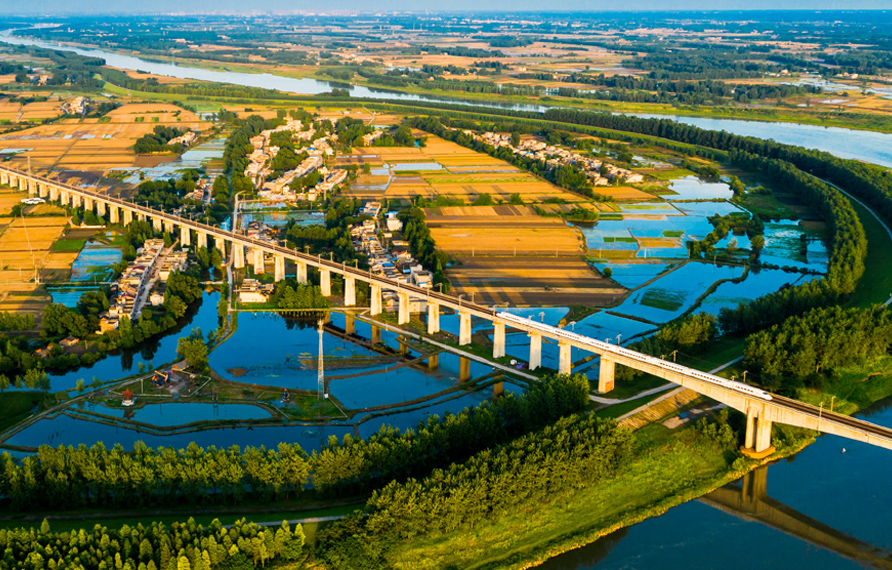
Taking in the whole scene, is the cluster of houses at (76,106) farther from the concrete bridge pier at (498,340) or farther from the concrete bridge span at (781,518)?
the concrete bridge span at (781,518)

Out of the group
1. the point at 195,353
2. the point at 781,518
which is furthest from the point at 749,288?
the point at 195,353

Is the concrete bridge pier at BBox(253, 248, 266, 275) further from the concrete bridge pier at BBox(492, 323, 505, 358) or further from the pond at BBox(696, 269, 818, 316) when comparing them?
the pond at BBox(696, 269, 818, 316)

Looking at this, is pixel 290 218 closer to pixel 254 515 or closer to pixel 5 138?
pixel 254 515

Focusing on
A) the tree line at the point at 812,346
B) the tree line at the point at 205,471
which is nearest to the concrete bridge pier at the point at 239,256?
the tree line at the point at 205,471

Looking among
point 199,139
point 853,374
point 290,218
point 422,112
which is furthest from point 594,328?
point 422,112

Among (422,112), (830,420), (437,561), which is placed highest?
(422,112)

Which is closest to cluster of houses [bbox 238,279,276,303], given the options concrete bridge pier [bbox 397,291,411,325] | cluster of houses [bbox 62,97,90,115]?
concrete bridge pier [bbox 397,291,411,325]
